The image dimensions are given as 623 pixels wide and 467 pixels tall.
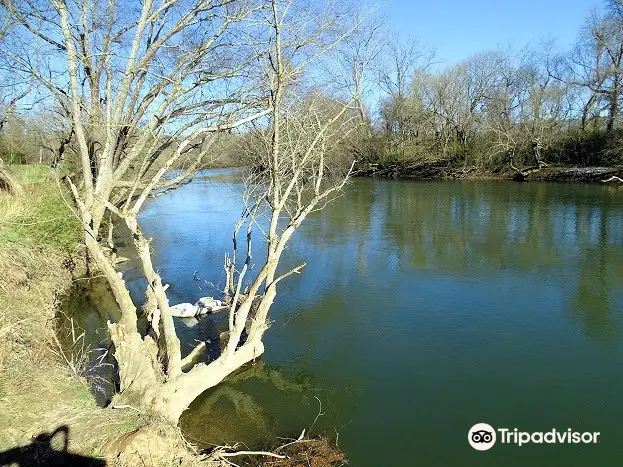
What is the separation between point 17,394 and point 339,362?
3182 millimetres

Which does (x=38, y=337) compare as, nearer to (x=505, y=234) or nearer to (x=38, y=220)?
(x=38, y=220)

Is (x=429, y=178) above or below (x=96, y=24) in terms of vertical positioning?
below

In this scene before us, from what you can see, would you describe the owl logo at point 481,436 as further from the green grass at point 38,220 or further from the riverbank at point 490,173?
the riverbank at point 490,173

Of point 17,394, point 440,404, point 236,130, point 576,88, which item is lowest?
point 440,404

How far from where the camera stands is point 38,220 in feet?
23.2

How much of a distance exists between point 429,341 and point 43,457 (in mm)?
4270

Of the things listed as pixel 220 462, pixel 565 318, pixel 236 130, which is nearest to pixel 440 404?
pixel 220 462

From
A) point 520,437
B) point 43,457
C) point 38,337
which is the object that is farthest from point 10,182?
point 520,437

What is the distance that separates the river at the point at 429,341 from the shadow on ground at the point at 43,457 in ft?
3.52

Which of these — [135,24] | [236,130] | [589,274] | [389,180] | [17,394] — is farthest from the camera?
[389,180]

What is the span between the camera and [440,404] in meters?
4.54

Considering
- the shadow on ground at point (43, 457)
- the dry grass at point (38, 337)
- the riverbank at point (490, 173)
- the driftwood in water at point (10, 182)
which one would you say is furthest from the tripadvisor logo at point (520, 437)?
the riverbank at point (490, 173)

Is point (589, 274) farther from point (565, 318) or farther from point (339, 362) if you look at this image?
point (339, 362)

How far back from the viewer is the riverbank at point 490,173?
69.3ft
